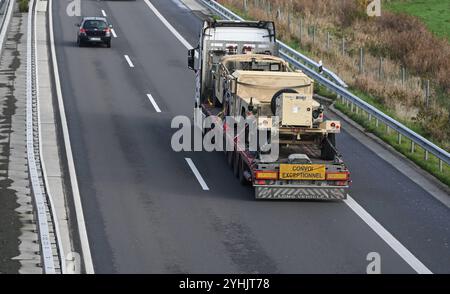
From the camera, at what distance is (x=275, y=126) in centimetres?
2383

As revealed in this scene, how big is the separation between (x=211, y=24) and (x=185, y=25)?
73.1 feet

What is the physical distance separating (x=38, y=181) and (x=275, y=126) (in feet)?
17.2

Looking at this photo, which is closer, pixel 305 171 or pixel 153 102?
pixel 305 171

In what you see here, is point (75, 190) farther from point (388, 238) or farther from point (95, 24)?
point (95, 24)


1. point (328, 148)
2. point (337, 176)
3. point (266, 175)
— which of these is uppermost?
point (328, 148)

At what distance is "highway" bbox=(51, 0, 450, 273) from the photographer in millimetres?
19219

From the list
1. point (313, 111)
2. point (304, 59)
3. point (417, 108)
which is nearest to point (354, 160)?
point (313, 111)

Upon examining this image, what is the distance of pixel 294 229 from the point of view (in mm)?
21234

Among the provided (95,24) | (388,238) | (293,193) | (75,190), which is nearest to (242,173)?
(293,193)

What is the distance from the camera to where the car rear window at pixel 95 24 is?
4648cm

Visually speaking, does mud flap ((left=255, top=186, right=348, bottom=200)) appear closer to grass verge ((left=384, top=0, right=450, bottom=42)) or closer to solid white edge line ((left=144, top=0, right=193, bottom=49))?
solid white edge line ((left=144, top=0, right=193, bottom=49))

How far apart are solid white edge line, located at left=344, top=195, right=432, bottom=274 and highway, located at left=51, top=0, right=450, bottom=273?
0.08 metres

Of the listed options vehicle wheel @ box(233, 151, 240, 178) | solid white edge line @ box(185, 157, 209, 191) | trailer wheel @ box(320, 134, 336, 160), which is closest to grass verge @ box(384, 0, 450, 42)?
solid white edge line @ box(185, 157, 209, 191)

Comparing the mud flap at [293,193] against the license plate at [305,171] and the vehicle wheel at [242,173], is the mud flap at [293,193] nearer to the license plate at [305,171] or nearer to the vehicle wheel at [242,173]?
the license plate at [305,171]
